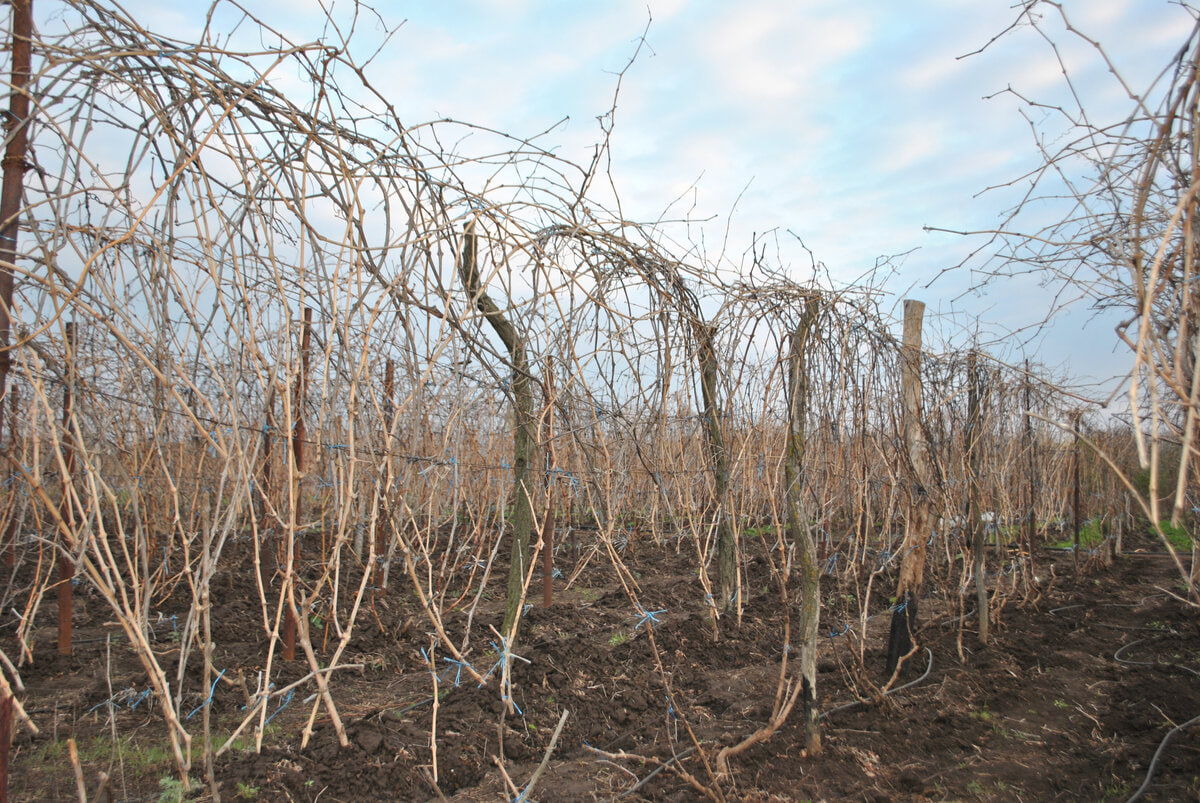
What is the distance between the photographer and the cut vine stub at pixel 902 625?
3.62 m

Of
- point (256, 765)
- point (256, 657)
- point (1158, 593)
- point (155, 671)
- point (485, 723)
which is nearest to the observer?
point (155, 671)

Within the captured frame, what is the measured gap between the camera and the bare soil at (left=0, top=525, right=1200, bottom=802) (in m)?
2.60

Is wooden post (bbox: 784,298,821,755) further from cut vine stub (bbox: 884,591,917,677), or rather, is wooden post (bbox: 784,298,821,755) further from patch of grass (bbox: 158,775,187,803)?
patch of grass (bbox: 158,775,187,803)

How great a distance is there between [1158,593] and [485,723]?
633cm

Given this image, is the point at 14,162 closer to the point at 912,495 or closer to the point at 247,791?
the point at 247,791

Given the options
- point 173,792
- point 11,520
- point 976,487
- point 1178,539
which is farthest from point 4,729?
point 1178,539

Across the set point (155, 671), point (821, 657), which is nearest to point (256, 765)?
point (155, 671)

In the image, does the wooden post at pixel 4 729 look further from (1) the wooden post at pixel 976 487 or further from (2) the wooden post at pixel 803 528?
(1) the wooden post at pixel 976 487

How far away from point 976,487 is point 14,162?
4592mm

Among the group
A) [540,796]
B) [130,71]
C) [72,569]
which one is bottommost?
[540,796]

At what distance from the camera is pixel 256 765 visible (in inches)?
98.0

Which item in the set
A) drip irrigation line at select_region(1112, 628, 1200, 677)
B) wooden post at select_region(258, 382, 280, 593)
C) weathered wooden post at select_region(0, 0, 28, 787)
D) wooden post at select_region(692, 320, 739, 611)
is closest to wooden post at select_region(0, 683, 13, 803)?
weathered wooden post at select_region(0, 0, 28, 787)

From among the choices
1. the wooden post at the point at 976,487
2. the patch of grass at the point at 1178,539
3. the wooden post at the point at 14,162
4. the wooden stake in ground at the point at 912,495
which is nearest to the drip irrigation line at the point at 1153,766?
the wooden stake in ground at the point at 912,495

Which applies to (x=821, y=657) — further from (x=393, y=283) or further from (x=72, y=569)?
(x=72, y=569)
